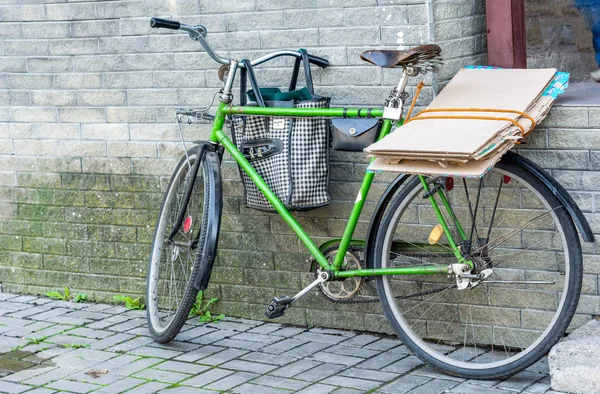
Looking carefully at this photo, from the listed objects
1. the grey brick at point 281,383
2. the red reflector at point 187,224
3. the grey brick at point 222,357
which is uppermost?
the red reflector at point 187,224

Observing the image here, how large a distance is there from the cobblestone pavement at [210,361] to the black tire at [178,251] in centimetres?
14

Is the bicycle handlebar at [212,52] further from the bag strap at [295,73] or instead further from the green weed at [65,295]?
the green weed at [65,295]

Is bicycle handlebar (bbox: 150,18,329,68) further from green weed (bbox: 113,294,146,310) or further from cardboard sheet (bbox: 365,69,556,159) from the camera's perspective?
green weed (bbox: 113,294,146,310)

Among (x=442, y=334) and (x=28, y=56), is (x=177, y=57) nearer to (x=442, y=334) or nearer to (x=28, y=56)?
(x=28, y=56)

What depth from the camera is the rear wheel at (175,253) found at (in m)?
5.00

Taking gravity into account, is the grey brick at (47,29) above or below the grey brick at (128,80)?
above

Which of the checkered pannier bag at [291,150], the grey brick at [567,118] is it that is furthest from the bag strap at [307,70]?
the grey brick at [567,118]

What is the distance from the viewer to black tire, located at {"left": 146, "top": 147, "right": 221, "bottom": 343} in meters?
4.84

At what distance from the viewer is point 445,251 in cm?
466

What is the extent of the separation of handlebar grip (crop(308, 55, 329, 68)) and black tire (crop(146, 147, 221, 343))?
671 millimetres

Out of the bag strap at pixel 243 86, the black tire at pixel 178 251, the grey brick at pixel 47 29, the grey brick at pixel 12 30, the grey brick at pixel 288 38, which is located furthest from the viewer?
the grey brick at pixel 12 30

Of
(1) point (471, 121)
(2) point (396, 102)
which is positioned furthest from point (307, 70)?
(1) point (471, 121)

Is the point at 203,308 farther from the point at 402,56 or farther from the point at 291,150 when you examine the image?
the point at 402,56

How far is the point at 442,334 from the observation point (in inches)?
195
